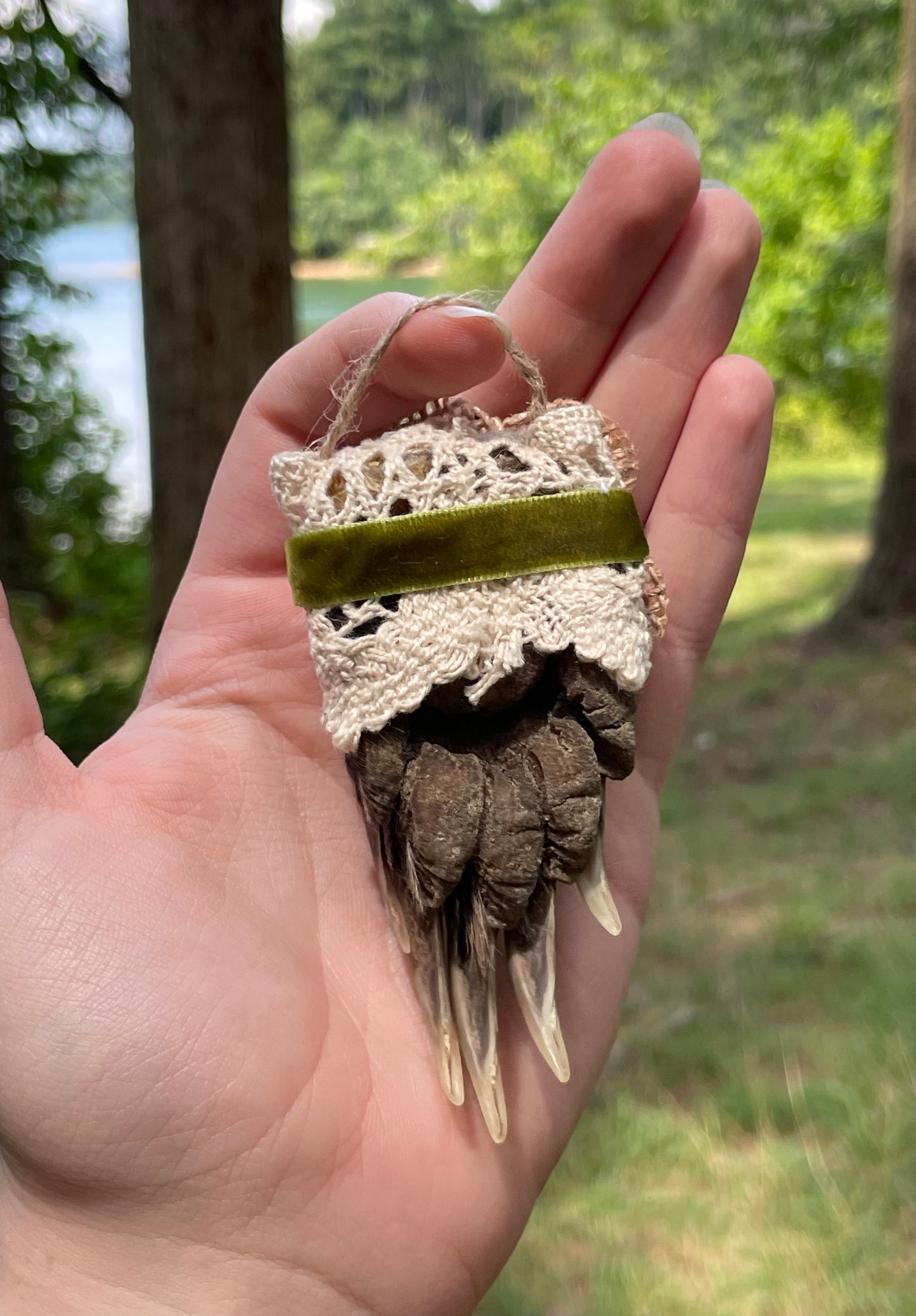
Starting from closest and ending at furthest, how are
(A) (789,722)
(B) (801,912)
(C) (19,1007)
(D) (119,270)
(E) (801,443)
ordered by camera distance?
(C) (19,1007)
(B) (801,912)
(A) (789,722)
(E) (801,443)
(D) (119,270)

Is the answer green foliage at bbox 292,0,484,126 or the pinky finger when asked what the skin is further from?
green foliage at bbox 292,0,484,126

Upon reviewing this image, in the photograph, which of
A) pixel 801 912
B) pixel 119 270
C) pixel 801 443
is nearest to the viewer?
pixel 801 912

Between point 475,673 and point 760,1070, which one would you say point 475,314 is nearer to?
point 475,673

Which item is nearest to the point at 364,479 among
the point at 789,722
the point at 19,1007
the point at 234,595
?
the point at 234,595

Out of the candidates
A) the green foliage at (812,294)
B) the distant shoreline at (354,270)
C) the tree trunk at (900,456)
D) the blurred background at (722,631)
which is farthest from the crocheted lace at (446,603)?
the distant shoreline at (354,270)

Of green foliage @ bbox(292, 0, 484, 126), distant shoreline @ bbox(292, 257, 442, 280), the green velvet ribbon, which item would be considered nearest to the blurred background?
the green velvet ribbon

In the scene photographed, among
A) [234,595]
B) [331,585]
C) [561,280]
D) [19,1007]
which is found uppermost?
[561,280]

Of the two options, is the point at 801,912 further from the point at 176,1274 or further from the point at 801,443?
the point at 801,443
